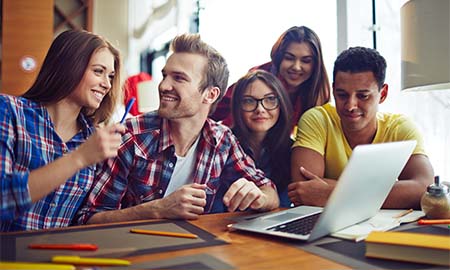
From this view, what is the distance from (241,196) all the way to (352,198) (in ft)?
0.97

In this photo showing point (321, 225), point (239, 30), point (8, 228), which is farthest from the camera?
point (239, 30)

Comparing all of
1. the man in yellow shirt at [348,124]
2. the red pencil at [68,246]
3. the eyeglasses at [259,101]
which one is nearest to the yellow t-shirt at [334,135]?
the man in yellow shirt at [348,124]

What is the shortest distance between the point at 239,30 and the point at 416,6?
0.85 meters

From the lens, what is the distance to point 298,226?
0.86 meters

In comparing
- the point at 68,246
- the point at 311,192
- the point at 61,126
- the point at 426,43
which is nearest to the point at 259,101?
the point at 311,192

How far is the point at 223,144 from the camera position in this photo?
1311mm

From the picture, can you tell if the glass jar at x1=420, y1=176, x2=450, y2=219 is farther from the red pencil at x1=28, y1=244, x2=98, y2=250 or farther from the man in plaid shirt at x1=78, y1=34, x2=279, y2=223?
the red pencil at x1=28, y1=244, x2=98, y2=250

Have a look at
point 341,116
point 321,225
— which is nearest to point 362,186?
point 321,225

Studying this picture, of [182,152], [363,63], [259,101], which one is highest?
[363,63]

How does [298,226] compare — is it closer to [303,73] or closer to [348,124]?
[348,124]

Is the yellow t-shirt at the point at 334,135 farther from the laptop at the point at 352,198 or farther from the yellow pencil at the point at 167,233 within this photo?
the yellow pencil at the point at 167,233

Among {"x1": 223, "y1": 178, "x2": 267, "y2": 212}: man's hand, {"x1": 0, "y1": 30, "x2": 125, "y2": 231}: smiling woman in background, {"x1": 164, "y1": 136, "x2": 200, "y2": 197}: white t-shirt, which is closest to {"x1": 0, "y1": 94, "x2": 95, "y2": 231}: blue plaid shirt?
{"x1": 0, "y1": 30, "x2": 125, "y2": 231}: smiling woman in background

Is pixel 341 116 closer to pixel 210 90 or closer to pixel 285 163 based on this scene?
pixel 285 163

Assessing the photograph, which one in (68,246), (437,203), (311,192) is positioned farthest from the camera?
(311,192)
